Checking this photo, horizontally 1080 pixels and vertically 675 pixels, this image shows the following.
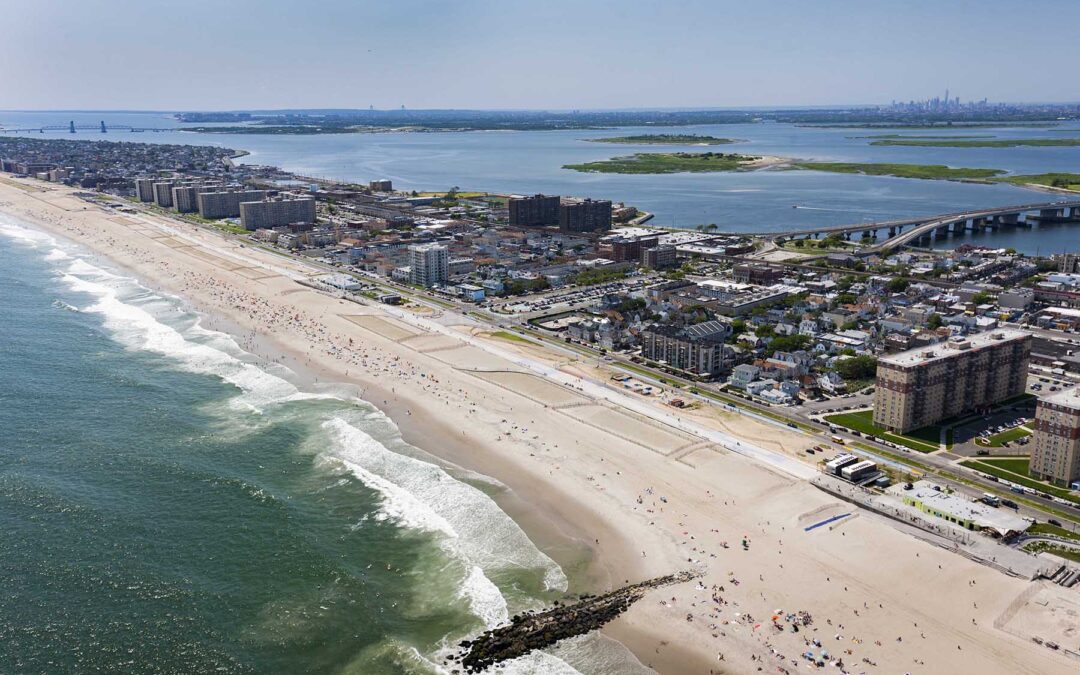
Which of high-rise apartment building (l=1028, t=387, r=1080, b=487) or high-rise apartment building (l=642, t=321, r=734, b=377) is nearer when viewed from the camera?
high-rise apartment building (l=1028, t=387, r=1080, b=487)

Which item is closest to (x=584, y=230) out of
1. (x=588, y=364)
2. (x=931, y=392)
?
(x=588, y=364)

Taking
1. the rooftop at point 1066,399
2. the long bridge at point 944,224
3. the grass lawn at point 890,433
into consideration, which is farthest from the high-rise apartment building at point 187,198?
the rooftop at point 1066,399

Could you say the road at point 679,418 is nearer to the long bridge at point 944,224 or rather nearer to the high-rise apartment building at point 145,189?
the long bridge at point 944,224

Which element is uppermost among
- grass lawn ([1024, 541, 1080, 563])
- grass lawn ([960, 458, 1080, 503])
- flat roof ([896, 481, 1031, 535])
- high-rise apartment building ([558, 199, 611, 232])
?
high-rise apartment building ([558, 199, 611, 232])

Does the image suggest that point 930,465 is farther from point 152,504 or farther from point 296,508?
point 152,504

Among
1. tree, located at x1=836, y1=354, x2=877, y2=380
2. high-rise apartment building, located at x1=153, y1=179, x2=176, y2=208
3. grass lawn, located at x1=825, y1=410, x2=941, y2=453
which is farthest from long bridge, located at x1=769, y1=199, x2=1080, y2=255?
high-rise apartment building, located at x1=153, y1=179, x2=176, y2=208

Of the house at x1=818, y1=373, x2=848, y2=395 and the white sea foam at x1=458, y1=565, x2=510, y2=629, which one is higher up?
the house at x1=818, y1=373, x2=848, y2=395

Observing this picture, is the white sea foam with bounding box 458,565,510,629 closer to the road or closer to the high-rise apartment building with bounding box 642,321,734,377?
the road
